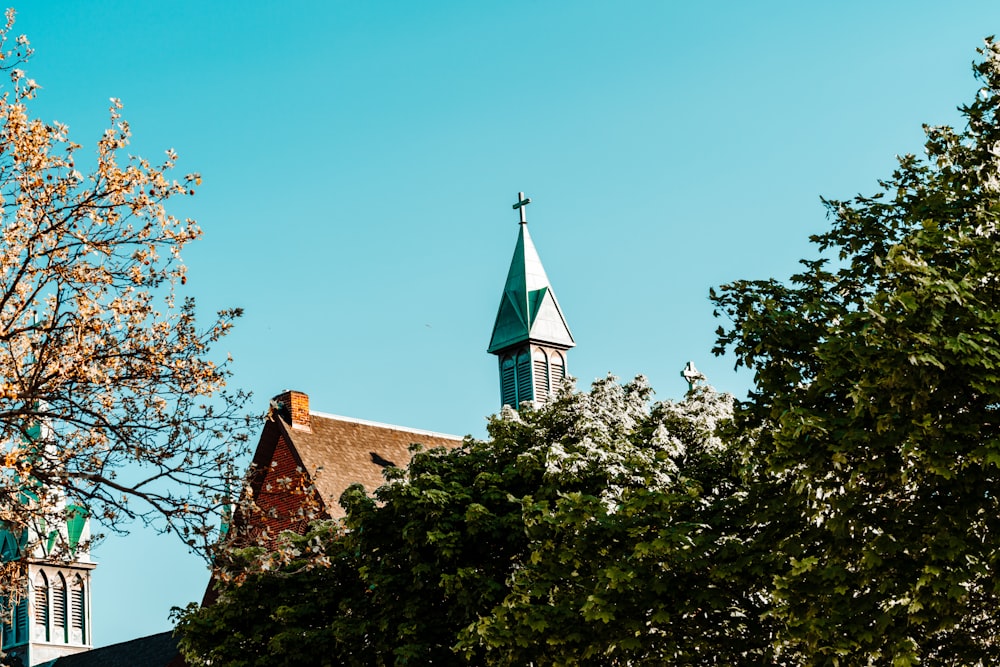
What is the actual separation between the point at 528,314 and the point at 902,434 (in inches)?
1578

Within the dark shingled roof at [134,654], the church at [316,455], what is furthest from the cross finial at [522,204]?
the dark shingled roof at [134,654]

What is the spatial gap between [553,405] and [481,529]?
4.33m

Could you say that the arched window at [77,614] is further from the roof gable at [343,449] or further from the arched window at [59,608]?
the roof gable at [343,449]

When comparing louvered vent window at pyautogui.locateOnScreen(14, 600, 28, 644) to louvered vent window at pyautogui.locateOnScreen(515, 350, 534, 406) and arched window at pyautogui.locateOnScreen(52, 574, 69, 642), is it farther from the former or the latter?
louvered vent window at pyautogui.locateOnScreen(515, 350, 534, 406)

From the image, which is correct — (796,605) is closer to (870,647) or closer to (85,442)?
(870,647)

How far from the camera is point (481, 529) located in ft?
93.5

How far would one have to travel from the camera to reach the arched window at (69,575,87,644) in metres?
70.7

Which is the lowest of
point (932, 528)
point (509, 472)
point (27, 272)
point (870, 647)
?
point (870, 647)

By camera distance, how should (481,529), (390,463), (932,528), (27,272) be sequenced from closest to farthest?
1. (27,272)
2. (932,528)
3. (481,529)
4. (390,463)

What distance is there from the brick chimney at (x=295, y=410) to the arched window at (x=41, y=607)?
31.8m

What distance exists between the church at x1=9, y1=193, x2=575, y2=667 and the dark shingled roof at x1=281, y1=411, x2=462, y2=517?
44mm

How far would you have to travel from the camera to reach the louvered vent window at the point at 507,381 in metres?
56.6

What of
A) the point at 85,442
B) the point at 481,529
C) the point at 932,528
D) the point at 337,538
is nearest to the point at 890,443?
the point at 932,528

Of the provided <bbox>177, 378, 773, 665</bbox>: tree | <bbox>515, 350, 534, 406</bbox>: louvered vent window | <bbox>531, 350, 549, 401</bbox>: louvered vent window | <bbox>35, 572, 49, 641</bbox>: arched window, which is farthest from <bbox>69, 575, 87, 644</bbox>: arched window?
<bbox>177, 378, 773, 665</bbox>: tree
